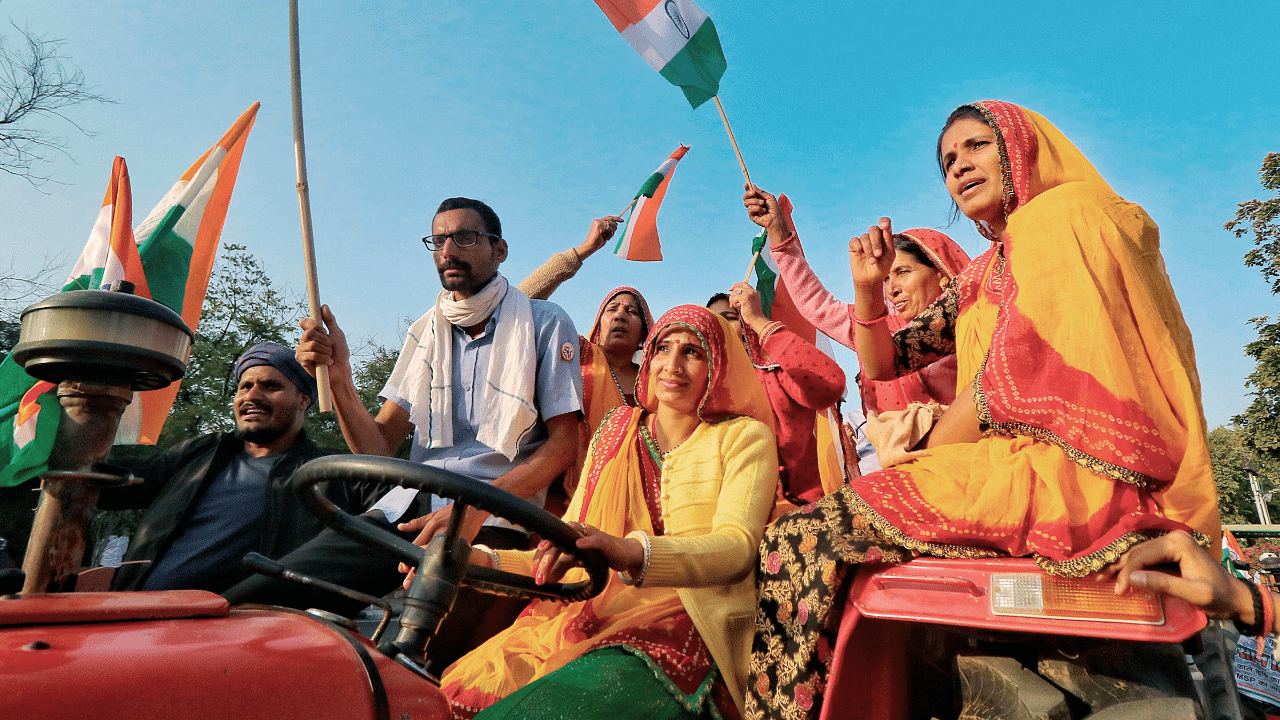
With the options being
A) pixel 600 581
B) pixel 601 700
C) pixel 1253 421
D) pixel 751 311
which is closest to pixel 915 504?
pixel 600 581

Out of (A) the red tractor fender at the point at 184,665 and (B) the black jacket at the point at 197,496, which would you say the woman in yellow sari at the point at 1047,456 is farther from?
(B) the black jacket at the point at 197,496

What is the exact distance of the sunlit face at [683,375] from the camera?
9.20 feet

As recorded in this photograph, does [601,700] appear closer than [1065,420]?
No

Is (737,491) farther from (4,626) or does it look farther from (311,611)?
(4,626)

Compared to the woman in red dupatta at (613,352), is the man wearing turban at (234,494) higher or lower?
lower

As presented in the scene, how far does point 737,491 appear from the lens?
8.05 ft

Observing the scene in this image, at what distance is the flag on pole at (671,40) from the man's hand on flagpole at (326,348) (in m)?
2.39

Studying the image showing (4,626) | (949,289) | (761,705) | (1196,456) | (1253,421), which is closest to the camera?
(4,626)

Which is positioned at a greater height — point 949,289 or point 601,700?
point 949,289

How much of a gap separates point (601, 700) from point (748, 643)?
20.7 inches

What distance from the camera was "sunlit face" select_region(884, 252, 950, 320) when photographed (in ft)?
10.9

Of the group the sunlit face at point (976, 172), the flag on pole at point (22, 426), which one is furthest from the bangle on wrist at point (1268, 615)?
the flag on pole at point (22, 426)

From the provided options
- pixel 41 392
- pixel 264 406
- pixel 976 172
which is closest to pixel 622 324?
pixel 264 406

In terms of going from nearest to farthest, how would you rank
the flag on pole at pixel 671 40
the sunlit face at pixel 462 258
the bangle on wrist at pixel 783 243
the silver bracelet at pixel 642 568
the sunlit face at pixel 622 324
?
the silver bracelet at pixel 642 568 → the sunlit face at pixel 462 258 → the bangle on wrist at pixel 783 243 → the flag on pole at pixel 671 40 → the sunlit face at pixel 622 324
